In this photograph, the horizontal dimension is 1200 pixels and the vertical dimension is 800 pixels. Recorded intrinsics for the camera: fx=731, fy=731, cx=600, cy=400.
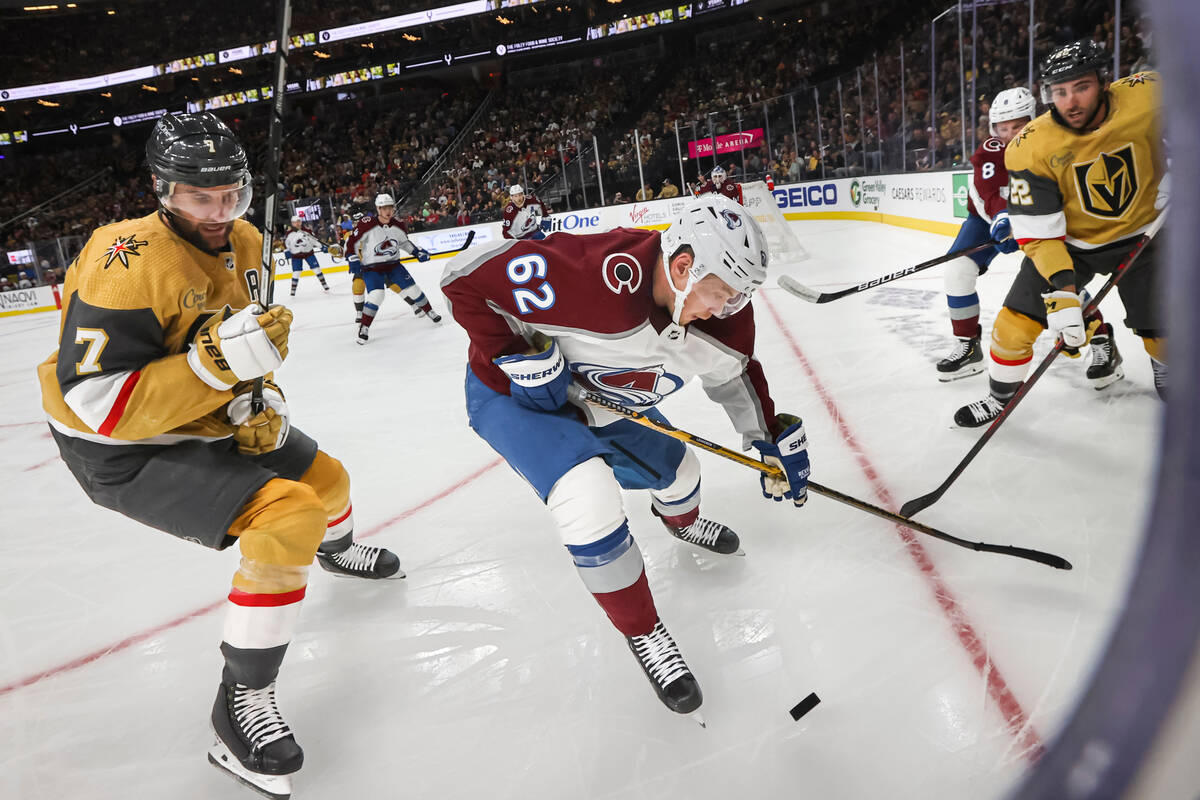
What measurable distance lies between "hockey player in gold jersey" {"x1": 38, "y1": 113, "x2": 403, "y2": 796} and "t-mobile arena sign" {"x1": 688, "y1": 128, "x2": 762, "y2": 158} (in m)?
11.2

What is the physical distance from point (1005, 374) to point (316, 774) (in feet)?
8.33

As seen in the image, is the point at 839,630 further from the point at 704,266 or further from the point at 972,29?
the point at 972,29

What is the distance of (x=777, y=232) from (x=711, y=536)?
20.0ft

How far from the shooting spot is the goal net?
24.8ft

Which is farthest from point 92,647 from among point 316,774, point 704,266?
point 704,266

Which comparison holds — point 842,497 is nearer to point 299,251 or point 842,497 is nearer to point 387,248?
point 387,248

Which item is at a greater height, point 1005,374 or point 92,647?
point 1005,374

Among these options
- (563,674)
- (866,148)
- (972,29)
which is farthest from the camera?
(866,148)

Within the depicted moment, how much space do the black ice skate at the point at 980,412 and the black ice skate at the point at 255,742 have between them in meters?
2.49

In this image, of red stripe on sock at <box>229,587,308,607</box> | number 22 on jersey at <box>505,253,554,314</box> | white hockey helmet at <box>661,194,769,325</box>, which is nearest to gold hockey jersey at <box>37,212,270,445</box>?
red stripe on sock at <box>229,587,308,607</box>

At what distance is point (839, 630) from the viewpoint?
5.85ft

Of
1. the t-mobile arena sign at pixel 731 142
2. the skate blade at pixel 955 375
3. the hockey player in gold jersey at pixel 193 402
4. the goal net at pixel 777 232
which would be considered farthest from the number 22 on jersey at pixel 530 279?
the t-mobile arena sign at pixel 731 142

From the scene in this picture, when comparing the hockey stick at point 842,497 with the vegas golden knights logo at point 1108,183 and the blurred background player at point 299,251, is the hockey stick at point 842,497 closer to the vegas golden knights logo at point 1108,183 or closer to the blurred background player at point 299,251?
the vegas golden knights logo at point 1108,183

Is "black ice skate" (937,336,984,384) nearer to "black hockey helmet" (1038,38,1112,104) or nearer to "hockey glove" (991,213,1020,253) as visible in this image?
"hockey glove" (991,213,1020,253)
